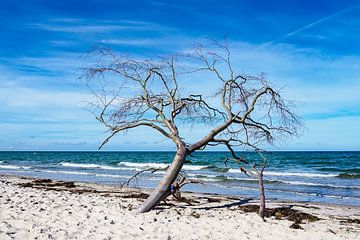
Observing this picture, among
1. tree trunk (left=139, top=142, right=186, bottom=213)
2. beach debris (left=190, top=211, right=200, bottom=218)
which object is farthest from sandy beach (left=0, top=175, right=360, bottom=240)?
tree trunk (left=139, top=142, right=186, bottom=213)

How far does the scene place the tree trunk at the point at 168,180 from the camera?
348 inches

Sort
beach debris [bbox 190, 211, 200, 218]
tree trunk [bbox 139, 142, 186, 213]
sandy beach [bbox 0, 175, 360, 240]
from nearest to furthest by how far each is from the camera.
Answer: sandy beach [bbox 0, 175, 360, 240] < tree trunk [bbox 139, 142, 186, 213] < beach debris [bbox 190, 211, 200, 218]

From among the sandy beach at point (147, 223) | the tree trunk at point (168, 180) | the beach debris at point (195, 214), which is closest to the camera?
the sandy beach at point (147, 223)

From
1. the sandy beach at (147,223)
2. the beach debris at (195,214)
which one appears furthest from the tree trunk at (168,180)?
the beach debris at (195,214)

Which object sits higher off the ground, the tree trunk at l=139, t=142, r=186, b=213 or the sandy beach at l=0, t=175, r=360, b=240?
the tree trunk at l=139, t=142, r=186, b=213

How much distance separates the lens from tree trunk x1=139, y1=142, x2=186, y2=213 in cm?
884

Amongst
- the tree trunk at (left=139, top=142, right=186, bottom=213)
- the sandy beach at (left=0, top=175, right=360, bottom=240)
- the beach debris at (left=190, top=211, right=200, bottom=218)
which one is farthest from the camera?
the beach debris at (left=190, top=211, right=200, bottom=218)

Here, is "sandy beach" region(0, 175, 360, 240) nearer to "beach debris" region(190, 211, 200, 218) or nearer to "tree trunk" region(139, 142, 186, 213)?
"beach debris" region(190, 211, 200, 218)

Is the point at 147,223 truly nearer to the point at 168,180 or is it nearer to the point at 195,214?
the point at 168,180

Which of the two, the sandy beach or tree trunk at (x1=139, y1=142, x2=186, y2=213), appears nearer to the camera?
the sandy beach

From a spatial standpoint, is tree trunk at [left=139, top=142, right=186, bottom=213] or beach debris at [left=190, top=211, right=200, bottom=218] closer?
tree trunk at [left=139, top=142, right=186, bottom=213]

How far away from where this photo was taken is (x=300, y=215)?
1050 cm

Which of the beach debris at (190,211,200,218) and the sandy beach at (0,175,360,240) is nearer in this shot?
the sandy beach at (0,175,360,240)

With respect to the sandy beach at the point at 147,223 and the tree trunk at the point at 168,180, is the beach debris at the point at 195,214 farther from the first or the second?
the tree trunk at the point at 168,180
